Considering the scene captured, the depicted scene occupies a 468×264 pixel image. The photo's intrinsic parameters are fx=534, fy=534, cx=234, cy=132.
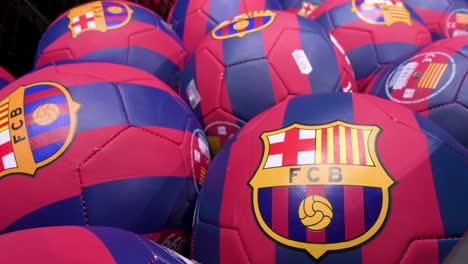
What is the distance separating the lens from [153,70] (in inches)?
98.0

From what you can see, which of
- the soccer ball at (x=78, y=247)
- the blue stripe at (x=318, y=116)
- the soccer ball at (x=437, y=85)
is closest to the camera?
the soccer ball at (x=78, y=247)

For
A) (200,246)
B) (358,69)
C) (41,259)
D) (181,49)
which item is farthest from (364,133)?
(181,49)

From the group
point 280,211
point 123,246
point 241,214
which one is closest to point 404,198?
point 280,211

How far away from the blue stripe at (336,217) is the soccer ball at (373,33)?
54.1 inches

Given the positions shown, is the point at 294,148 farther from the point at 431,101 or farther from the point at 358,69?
the point at 358,69

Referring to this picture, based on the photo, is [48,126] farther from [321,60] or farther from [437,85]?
[437,85]

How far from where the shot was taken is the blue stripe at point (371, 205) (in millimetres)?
1273

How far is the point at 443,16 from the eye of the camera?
3.15 meters

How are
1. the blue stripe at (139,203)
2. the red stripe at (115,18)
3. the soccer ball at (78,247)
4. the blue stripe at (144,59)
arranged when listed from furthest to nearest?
the red stripe at (115,18), the blue stripe at (144,59), the blue stripe at (139,203), the soccer ball at (78,247)

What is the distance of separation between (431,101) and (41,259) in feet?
5.31

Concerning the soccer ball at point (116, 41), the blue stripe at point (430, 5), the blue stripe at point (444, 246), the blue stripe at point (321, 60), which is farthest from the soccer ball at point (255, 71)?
the blue stripe at point (430, 5)

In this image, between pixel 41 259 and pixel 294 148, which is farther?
pixel 294 148

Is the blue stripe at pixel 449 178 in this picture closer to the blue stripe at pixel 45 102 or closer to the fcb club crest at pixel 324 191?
the fcb club crest at pixel 324 191

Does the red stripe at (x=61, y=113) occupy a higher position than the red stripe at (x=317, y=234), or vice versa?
the red stripe at (x=61, y=113)
